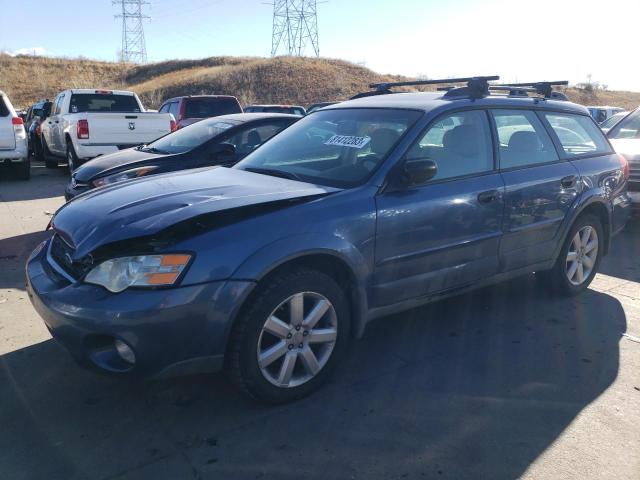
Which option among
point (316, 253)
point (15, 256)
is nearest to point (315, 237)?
point (316, 253)

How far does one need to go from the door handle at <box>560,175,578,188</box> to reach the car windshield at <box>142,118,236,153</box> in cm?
420

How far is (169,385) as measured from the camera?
334 cm

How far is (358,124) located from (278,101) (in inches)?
1597

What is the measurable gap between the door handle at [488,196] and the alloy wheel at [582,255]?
125cm

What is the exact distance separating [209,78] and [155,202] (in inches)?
1763

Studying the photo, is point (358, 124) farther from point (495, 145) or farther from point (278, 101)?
point (278, 101)

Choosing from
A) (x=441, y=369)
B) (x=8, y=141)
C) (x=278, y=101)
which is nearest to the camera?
(x=441, y=369)

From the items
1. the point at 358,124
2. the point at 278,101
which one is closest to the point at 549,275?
the point at 358,124

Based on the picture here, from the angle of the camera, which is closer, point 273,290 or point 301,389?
point 273,290

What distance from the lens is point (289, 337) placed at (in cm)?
306

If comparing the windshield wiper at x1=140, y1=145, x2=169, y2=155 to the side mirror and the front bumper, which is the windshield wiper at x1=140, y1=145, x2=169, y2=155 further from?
the front bumper

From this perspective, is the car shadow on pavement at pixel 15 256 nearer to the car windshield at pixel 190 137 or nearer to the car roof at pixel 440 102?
the car windshield at pixel 190 137

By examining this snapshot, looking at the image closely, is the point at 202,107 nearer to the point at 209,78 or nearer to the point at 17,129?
the point at 17,129

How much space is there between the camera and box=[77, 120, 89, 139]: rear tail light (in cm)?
1061
